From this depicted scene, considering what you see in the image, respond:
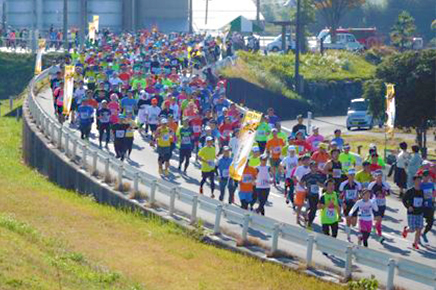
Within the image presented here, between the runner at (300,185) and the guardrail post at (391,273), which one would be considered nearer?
the guardrail post at (391,273)

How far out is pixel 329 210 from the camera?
838 inches

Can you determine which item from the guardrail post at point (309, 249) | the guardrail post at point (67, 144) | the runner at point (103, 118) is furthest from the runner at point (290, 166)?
the runner at point (103, 118)

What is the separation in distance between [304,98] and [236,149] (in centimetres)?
3873

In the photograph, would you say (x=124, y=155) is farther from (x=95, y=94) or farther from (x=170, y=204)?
(x=170, y=204)

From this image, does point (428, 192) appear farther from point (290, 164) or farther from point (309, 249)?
point (309, 249)

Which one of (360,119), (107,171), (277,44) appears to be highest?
(107,171)

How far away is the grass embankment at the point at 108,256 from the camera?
1730 cm

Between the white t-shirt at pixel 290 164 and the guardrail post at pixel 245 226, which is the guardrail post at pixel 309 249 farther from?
the white t-shirt at pixel 290 164

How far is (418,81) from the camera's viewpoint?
1628 inches

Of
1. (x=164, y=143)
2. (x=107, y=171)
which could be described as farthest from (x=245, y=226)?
(x=164, y=143)

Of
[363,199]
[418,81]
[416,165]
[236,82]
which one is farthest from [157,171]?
[236,82]

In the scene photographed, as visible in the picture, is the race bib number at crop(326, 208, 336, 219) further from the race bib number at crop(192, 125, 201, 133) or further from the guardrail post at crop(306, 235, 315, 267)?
the race bib number at crop(192, 125, 201, 133)

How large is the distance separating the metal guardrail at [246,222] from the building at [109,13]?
178 ft

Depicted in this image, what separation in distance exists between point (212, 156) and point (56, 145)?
8.15 metres
